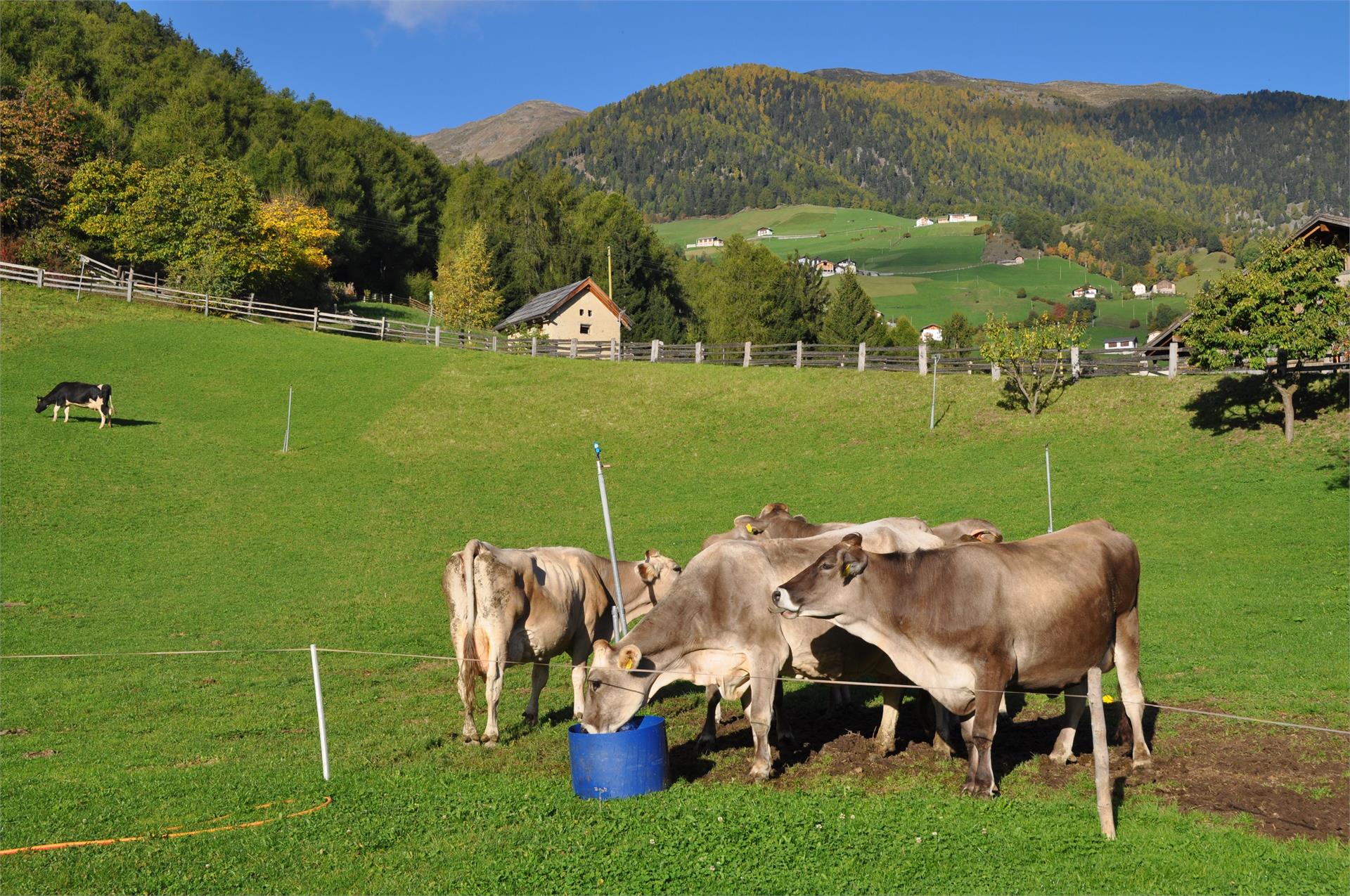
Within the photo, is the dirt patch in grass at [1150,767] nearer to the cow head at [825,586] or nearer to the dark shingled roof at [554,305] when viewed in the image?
the cow head at [825,586]

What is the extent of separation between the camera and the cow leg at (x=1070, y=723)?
8.87 meters

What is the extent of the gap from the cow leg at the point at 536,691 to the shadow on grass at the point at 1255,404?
24.4m

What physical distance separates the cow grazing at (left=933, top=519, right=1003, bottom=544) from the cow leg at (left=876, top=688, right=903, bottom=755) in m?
2.03

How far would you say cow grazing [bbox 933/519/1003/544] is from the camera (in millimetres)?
10945

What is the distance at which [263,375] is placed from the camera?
3912 centimetres

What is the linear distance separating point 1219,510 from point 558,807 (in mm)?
20955

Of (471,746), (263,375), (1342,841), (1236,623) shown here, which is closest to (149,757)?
(471,746)

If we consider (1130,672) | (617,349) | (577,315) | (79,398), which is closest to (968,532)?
(1130,672)

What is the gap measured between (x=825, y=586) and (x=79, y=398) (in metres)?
30.6

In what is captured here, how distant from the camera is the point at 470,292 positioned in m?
68.9

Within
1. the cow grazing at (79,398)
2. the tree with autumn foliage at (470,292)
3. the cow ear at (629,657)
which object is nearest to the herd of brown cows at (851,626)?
the cow ear at (629,657)

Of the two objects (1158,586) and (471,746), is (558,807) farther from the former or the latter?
(1158,586)

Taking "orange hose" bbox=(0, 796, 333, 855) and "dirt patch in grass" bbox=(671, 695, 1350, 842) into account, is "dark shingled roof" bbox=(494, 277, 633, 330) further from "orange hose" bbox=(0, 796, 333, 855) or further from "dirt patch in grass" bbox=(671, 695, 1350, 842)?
"orange hose" bbox=(0, 796, 333, 855)

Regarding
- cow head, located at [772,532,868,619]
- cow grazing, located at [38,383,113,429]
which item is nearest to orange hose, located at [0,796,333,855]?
cow head, located at [772,532,868,619]
